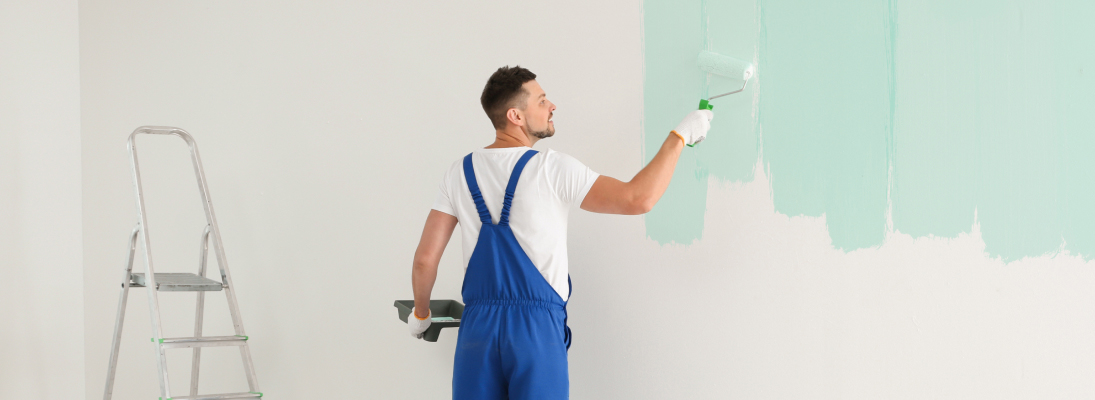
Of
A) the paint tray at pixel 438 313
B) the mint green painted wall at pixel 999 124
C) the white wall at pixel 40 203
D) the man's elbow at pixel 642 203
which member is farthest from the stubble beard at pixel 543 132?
the white wall at pixel 40 203

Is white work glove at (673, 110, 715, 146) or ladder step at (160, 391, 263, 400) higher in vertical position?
white work glove at (673, 110, 715, 146)

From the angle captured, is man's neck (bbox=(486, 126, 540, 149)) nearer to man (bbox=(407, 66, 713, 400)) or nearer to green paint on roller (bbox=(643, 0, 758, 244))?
man (bbox=(407, 66, 713, 400))

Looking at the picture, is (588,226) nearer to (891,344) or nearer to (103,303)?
(891,344)

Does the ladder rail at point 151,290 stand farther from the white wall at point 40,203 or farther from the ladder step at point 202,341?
the white wall at point 40,203

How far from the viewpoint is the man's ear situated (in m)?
1.74

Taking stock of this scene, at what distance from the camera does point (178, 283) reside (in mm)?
2420

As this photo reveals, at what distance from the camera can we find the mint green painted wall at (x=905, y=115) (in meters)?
1.36

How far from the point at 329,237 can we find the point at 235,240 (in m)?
0.55

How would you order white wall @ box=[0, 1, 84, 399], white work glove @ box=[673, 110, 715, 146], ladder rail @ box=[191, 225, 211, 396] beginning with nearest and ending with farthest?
white work glove @ box=[673, 110, 715, 146] < ladder rail @ box=[191, 225, 211, 396] < white wall @ box=[0, 1, 84, 399]

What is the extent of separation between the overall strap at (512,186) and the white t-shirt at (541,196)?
0.04 ft

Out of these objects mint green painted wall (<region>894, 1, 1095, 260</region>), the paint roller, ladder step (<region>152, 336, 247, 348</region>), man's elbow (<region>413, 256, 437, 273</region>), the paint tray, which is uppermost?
the paint roller

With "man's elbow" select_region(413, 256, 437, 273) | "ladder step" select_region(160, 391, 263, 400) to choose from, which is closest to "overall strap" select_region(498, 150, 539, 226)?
"man's elbow" select_region(413, 256, 437, 273)

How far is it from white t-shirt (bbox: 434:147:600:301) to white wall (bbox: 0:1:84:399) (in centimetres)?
248

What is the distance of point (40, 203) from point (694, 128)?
9.89 ft
